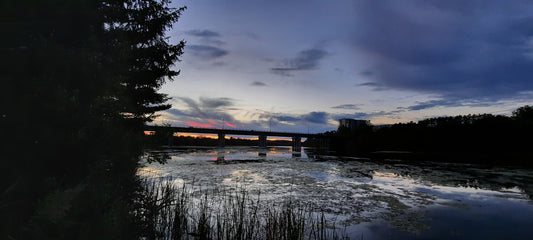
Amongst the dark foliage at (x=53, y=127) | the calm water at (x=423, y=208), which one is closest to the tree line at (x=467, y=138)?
the calm water at (x=423, y=208)

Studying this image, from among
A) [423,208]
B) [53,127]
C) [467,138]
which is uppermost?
[467,138]

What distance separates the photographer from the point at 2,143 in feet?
12.9

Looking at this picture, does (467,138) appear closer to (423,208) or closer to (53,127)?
(423,208)

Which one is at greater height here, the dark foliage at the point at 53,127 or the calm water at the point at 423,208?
the dark foliage at the point at 53,127

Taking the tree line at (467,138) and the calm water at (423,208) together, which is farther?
the tree line at (467,138)

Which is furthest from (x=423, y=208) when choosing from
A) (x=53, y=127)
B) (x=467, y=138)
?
(x=467, y=138)

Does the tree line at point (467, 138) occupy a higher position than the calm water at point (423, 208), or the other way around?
the tree line at point (467, 138)

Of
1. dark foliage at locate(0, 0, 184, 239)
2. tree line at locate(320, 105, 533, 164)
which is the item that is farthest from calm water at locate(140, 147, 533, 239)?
tree line at locate(320, 105, 533, 164)

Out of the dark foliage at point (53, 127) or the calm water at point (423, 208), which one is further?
the calm water at point (423, 208)

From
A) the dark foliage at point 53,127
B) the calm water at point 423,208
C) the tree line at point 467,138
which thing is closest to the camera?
the dark foliage at point 53,127

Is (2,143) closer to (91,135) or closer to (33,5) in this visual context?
(91,135)

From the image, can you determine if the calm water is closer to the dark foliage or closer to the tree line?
the dark foliage

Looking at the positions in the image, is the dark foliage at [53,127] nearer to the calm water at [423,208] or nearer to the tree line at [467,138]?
the calm water at [423,208]

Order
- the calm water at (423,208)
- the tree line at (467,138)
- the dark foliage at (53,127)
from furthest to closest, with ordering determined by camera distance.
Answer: the tree line at (467,138)
the calm water at (423,208)
the dark foliage at (53,127)
